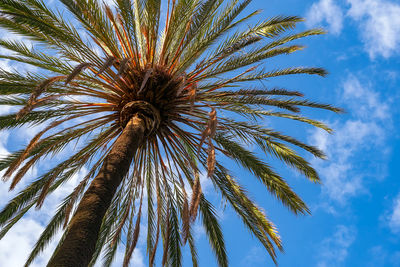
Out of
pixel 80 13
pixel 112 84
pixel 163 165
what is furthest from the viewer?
pixel 163 165

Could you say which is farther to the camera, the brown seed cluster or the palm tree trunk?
the brown seed cluster

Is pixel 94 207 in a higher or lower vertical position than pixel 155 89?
lower

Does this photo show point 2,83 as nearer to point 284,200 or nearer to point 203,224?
point 203,224

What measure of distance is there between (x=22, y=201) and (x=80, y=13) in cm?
436

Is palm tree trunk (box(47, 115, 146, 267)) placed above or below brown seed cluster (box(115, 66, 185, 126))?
below

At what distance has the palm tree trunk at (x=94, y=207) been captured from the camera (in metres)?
4.03

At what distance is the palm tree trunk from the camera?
403 cm

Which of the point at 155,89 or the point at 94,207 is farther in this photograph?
the point at 155,89

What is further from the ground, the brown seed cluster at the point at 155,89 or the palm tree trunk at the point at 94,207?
the brown seed cluster at the point at 155,89

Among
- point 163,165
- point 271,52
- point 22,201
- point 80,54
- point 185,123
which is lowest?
point 22,201

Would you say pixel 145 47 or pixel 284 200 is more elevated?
pixel 145 47

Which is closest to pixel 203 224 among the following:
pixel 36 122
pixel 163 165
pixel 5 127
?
pixel 163 165

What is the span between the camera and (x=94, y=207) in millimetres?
4781

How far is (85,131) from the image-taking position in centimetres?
806
